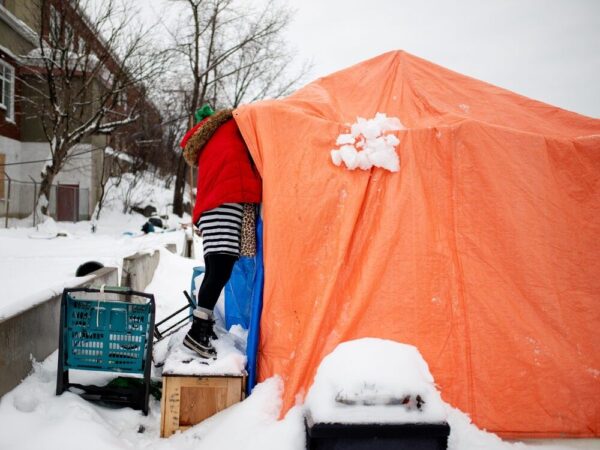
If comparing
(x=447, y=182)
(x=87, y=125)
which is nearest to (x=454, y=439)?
(x=447, y=182)

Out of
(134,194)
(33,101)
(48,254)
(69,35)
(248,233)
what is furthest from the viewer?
(134,194)

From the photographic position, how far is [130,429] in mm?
2602

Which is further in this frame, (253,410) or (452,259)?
(452,259)

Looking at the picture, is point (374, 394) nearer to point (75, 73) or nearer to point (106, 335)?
point (106, 335)

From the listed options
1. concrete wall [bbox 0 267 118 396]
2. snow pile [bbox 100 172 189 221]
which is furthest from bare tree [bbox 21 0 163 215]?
concrete wall [bbox 0 267 118 396]

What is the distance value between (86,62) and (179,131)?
53.7 ft

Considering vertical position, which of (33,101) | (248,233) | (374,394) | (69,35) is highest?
(69,35)

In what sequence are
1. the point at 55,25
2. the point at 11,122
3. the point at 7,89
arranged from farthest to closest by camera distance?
the point at 11,122, the point at 7,89, the point at 55,25

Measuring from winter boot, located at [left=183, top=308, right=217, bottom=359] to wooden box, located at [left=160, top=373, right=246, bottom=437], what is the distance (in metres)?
0.20

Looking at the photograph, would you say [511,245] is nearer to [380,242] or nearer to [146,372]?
[380,242]

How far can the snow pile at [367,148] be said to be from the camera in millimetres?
2893

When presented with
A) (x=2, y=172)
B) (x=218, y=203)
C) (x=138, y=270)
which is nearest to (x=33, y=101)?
(x=2, y=172)

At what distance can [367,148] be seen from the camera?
114 inches

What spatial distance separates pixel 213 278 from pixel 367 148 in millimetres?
1388
